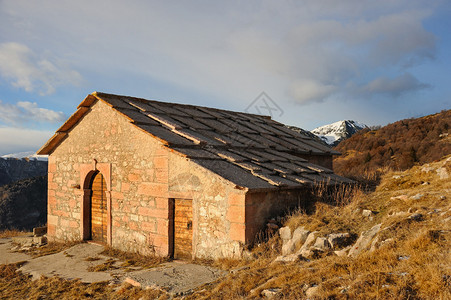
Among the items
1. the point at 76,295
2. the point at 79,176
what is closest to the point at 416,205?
the point at 76,295

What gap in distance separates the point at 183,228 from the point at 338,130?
43.9m

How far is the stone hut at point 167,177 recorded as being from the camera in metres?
6.93

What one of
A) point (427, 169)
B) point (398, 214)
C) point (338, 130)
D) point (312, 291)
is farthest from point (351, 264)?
point (338, 130)

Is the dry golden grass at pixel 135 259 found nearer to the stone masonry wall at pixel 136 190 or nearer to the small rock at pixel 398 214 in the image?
the stone masonry wall at pixel 136 190

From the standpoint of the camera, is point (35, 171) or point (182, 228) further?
point (35, 171)

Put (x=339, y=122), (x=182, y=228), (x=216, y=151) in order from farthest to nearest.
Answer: (x=339, y=122), (x=216, y=151), (x=182, y=228)

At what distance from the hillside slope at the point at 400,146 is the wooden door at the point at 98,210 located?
12121 mm

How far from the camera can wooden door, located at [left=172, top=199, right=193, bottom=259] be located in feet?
24.8

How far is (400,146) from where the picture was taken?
78.6ft

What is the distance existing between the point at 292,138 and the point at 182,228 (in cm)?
700

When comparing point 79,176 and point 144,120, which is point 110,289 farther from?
point 79,176

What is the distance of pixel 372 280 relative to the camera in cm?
368

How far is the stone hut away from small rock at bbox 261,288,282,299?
2333 mm

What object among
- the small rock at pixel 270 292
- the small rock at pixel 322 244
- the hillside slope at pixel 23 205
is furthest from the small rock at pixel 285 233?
the hillside slope at pixel 23 205
